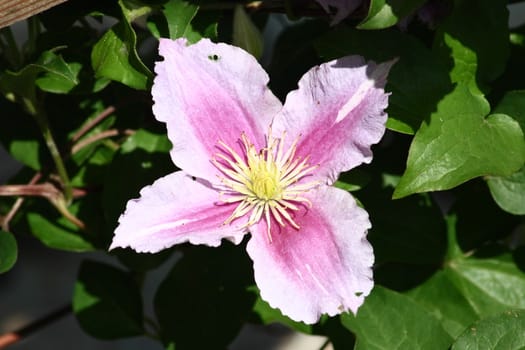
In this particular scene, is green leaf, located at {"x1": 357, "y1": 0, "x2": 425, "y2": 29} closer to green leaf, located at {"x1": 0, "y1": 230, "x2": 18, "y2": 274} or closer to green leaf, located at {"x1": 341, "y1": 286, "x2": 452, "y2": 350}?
green leaf, located at {"x1": 341, "y1": 286, "x2": 452, "y2": 350}

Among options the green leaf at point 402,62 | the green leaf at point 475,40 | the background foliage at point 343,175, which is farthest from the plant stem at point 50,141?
the green leaf at point 475,40

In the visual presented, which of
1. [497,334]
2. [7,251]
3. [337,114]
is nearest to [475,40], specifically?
[337,114]

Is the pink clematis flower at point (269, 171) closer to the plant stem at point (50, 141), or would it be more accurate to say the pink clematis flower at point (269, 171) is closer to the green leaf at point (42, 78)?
the green leaf at point (42, 78)

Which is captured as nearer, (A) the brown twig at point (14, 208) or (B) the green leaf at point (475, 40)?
(B) the green leaf at point (475, 40)

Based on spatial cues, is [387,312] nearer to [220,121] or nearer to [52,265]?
[220,121]

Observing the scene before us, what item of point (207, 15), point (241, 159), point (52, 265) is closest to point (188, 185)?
point (241, 159)
